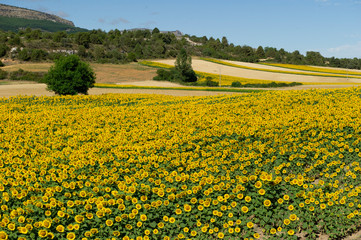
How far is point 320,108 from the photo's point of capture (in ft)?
71.4

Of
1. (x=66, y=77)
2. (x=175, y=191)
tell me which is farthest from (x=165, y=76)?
(x=175, y=191)

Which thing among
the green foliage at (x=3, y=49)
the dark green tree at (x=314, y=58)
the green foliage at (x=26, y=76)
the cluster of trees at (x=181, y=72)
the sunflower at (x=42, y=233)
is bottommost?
the sunflower at (x=42, y=233)

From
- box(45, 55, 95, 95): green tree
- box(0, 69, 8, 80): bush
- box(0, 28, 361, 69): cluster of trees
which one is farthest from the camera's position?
box(0, 28, 361, 69): cluster of trees

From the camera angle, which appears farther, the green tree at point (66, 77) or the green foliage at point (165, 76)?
the green foliage at point (165, 76)

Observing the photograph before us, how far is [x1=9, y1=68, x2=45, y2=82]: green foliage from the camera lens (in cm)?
8294

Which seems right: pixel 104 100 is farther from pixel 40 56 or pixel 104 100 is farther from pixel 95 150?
pixel 40 56

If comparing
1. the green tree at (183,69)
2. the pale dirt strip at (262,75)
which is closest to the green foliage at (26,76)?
the green tree at (183,69)

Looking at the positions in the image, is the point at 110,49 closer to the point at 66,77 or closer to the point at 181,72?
the point at 181,72

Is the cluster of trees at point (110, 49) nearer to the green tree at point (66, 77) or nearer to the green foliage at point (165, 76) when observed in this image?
the green foliage at point (165, 76)

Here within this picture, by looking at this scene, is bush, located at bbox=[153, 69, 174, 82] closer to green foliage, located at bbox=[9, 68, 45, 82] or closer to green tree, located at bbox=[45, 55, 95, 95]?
green foliage, located at bbox=[9, 68, 45, 82]

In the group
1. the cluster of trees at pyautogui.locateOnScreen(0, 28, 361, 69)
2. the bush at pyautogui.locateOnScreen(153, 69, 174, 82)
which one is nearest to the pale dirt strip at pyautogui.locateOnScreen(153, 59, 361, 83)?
the bush at pyautogui.locateOnScreen(153, 69, 174, 82)

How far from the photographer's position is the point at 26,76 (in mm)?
83875

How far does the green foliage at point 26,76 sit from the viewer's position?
82938 millimetres

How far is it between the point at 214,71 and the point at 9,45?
245ft
